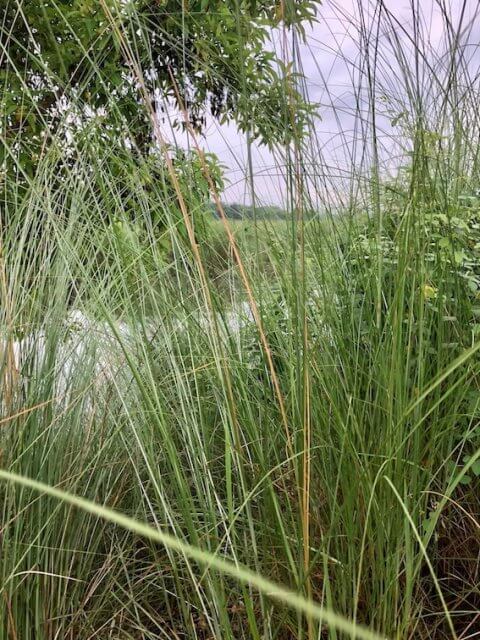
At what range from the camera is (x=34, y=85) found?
194 centimetres

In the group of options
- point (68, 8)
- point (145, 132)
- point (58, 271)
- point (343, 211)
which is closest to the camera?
point (58, 271)

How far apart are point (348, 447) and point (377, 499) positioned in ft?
0.30

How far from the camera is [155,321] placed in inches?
48.7

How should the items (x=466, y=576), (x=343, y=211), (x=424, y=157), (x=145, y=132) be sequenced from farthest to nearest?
(x=145, y=132), (x=343, y=211), (x=466, y=576), (x=424, y=157)

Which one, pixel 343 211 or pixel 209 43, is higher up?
pixel 209 43

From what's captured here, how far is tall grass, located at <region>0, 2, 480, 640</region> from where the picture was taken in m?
0.77

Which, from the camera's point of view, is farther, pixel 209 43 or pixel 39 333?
pixel 209 43

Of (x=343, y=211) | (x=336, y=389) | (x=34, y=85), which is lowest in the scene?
(x=336, y=389)

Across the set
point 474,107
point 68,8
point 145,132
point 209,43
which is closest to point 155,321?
point 145,132

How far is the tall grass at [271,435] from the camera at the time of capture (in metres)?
0.77

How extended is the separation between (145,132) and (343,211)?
2.33 ft

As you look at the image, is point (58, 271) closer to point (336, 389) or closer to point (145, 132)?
point (336, 389)

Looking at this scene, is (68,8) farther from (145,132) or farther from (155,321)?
(155,321)

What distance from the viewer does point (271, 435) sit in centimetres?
97
